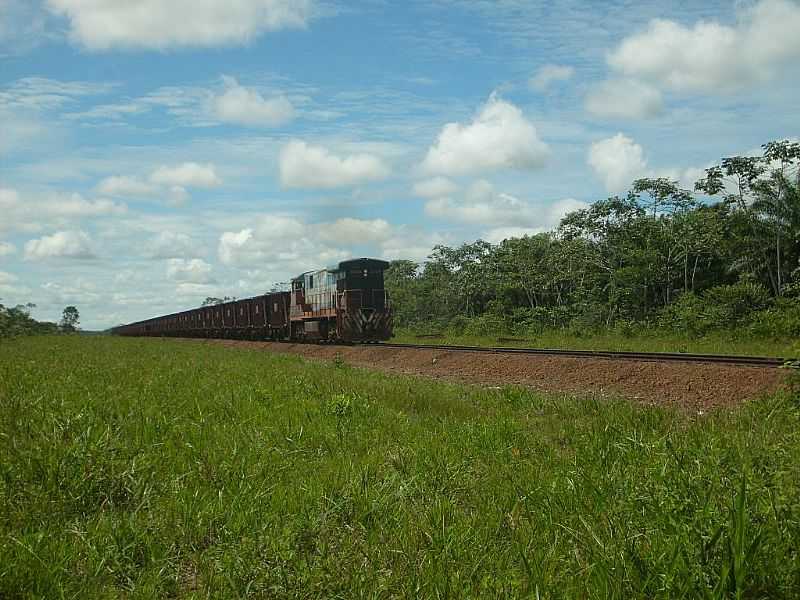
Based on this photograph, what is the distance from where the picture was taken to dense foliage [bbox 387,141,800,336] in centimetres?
2531

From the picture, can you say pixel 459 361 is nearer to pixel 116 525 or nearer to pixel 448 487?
pixel 448 487

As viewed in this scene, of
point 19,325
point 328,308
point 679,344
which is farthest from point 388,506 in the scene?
point 19,325

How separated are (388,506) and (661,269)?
101 feet

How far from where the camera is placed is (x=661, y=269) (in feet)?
106

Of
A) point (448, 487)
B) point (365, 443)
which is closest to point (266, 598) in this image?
point (448, 487)

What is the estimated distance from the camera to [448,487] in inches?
204

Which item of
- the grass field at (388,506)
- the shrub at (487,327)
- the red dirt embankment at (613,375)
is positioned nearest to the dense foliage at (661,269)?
the shrub at (487,327)

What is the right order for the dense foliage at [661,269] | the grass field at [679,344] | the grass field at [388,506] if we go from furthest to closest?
the dense foliage at [661,269]
the grass field at [679,344]
the grass field at [388,506]

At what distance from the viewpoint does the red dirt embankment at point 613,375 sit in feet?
34.4

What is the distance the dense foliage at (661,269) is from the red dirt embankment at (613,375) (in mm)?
8694

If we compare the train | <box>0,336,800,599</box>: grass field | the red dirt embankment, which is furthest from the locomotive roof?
<box>0,336,800,599</box>: grass field

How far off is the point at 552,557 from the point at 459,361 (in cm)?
1429

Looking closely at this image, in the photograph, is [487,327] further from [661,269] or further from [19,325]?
[19,325]

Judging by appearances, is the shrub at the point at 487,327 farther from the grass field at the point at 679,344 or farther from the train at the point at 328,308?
the train at the point at 328,308
